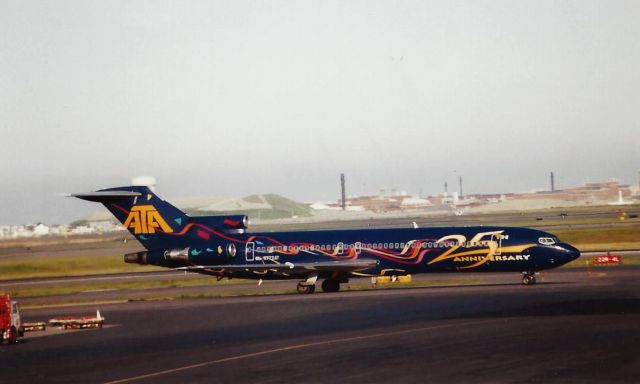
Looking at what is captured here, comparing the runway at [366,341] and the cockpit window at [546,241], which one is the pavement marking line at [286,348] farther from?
the cockpit window at [546,241]

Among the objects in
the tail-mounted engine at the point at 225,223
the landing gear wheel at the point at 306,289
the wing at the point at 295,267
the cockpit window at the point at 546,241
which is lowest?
the landing gear wheel at the point at 306,289

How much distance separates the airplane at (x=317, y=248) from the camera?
50.2m

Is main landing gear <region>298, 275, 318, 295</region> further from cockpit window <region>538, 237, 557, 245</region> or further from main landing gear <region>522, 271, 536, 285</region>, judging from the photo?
cockpit window <region>538, 237, 557, 245</region>

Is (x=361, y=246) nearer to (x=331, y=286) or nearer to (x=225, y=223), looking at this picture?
(x=331, y=286)

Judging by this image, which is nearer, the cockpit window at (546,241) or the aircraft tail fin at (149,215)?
the cockpit window at (546,241)

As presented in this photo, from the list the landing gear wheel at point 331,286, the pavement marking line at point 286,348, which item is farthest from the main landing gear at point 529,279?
the pavement marking line at point 286,348

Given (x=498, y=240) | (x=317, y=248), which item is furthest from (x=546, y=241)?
(x=317, y=248)

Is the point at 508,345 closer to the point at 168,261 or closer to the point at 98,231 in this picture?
the point at 168,261

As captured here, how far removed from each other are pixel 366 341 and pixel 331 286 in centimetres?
2298

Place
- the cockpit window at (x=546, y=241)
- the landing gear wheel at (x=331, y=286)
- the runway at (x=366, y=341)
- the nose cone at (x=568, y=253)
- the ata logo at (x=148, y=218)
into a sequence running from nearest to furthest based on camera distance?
the runway at (x=366, y=341)
the nose cone at (x=568, y=253)
the cockpit window at (x=546, y=241)
the landing gear wheel at (x=331, y=286)
the ata logo at (x=148, y=218)

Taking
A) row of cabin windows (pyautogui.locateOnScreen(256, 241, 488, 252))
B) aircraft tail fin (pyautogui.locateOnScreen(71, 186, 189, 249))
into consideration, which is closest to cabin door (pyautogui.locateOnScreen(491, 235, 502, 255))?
row of cabin windows (pyautogui.locateOnScreen(256, 241, 488, 252))

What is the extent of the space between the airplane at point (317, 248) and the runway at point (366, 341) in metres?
2.38

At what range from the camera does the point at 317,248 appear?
174 ft

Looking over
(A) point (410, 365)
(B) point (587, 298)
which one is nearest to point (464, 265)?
(B) point (587, 298)
